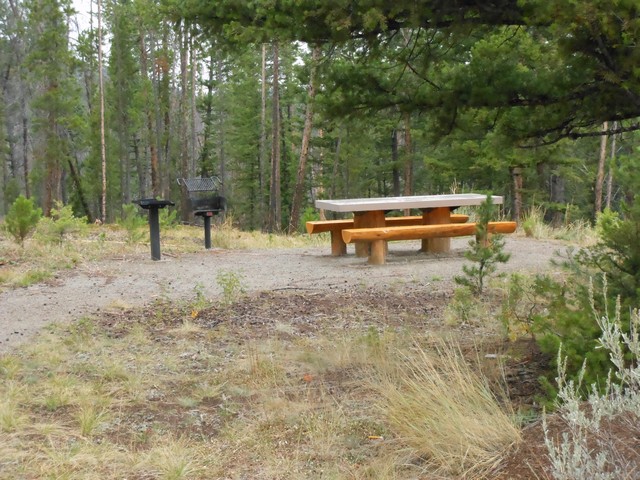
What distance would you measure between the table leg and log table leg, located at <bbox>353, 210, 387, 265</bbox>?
0.93 meters

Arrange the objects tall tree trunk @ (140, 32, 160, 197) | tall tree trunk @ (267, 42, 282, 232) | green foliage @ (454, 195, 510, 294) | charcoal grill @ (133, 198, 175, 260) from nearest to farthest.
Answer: green foliage @ (454, 195, 510, 294) → charcoal grill @ (133, 198, 175, 260) → tall tree trunk @ (267, 42, 282, 232) → tall tree trunk @ (140, 32, 160, 197)

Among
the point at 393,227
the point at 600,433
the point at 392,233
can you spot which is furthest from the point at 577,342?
the point at 393,227

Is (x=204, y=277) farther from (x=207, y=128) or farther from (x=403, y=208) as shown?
(x=207, y=128)

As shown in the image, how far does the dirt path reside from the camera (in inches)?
253

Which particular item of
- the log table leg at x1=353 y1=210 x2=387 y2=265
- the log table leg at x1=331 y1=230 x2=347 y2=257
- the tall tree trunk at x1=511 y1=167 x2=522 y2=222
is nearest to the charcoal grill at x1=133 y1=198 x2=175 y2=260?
the log table leg at x1=331 y1=230 x2=347 y2=257

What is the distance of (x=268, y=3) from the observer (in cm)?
381

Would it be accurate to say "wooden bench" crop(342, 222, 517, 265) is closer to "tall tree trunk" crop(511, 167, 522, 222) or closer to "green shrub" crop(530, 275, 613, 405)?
"green shrub" crop(530, 275, 613, 405)

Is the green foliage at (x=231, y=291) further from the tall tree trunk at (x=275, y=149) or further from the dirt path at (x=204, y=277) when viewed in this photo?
the tall tree trunk at (x=275, y=149)

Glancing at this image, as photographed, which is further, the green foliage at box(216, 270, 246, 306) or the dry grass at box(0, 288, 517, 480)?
the green foliage at box(216, 270, 246, 306)

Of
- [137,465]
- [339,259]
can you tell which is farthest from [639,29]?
[339,259]

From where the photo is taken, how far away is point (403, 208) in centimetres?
929

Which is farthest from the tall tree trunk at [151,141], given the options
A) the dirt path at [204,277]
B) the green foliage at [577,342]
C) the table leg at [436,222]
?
the green foliage at [577,342]

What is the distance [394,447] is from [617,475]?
125 centimetres

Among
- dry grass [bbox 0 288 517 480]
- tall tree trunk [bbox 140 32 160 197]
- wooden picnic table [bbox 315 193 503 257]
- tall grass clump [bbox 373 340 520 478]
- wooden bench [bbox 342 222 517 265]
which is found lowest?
dry grass [bbox 0 288 517 480]
